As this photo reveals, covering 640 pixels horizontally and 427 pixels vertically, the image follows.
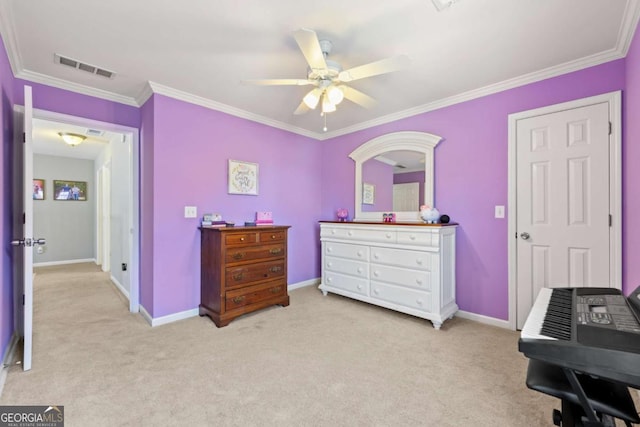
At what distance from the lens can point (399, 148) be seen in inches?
137

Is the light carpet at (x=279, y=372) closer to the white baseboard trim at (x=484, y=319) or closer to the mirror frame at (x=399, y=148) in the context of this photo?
the white baseboard trim at (x=484, y=319)

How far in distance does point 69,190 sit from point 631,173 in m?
8.86

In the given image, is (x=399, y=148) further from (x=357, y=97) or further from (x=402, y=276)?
(x=402, y=276)

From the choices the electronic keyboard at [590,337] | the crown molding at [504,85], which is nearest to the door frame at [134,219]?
the crown molding at [504,85]

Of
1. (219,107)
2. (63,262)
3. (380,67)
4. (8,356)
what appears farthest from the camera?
(63,262)

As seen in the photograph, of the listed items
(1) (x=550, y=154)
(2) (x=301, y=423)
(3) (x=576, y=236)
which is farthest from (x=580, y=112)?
(2) (x=301, y=423)

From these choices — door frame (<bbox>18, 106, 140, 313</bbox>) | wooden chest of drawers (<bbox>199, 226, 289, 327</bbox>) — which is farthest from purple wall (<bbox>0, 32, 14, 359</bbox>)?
wooden chest of drawers (<bbox>199, 226, 289, 327</bbox>)

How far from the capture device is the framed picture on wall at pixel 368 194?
3825mm

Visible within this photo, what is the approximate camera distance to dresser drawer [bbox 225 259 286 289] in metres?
2.85

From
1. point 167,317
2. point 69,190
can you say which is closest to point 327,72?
point 167,317

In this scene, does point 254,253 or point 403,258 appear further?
point 254,253

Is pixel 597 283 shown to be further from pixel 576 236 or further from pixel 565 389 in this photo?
pixel 565 389

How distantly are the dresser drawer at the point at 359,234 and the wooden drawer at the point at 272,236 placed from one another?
0.65m

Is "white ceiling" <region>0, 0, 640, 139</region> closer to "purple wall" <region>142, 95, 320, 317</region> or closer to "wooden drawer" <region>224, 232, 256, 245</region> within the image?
"purple wall" <region>142, 95, 320, 317</region>
